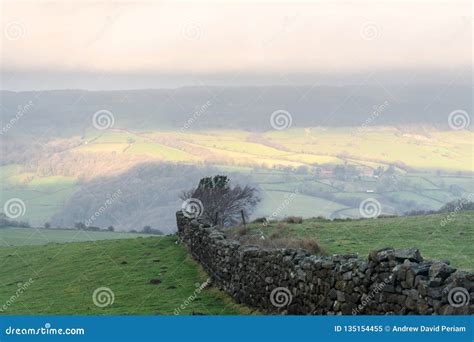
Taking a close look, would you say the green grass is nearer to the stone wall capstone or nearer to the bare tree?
the stone wall capstone

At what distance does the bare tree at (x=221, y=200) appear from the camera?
142ft

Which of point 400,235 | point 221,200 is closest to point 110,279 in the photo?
point 400,235

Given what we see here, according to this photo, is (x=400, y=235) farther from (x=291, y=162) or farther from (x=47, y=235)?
(x=291, y=162)

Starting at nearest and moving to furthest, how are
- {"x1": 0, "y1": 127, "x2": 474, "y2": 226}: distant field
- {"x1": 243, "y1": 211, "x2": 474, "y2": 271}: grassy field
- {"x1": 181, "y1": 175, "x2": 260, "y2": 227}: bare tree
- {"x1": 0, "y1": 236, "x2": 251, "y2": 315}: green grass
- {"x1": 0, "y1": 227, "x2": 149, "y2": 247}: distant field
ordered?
{"x1": 0, "y1": 236, "x2": 251, "y2": 315}: green grass < {"x1": 243, "y1": 211, "x2": 474, "y2": 271}: grassy field < {"x1": 181, "y1": 175, "x2": 260, "y2": 227}: bare tree < {"x1": 0, "y1": 227, "x2": 149, "y2": 247}: distant field < {"x1": 0, "y1": 127, "x2": 474, "y2": 226}: distant field

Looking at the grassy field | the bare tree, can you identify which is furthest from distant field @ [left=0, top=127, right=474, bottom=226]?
the grassy field

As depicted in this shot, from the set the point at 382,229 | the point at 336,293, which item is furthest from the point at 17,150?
the point at 336,293

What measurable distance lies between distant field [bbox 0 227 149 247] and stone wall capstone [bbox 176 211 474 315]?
45319 millimetres

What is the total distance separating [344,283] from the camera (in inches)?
527

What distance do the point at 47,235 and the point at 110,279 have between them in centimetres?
4660

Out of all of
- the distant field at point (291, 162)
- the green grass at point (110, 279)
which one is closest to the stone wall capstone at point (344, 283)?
the green grass at point (110, 279)

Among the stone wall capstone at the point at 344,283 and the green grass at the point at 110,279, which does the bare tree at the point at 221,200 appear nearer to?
the green grass at the point at 110,279

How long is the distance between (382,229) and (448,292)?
2289 centimetres

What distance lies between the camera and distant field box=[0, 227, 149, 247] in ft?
213

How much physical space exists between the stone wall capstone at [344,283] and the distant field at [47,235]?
45319mm
